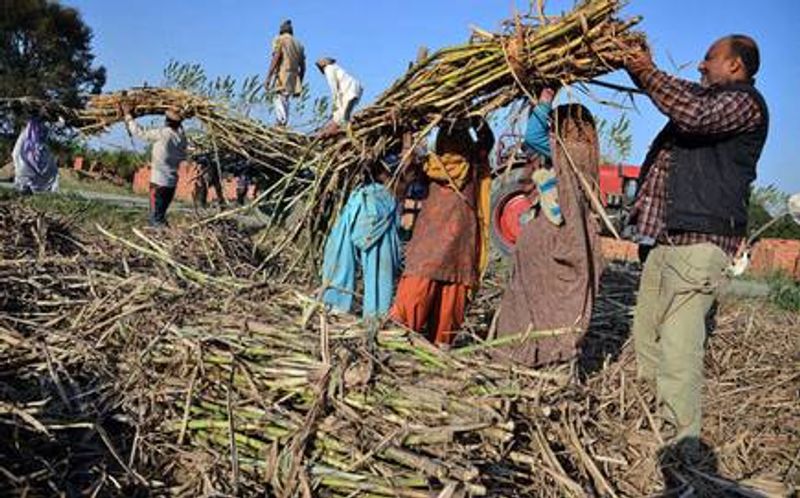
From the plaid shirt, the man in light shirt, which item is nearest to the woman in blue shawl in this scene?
the plaid shirt

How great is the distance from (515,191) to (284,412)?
6.00 metres

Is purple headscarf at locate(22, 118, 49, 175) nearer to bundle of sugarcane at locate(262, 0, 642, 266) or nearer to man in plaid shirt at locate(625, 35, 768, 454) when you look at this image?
bundle of sugarcane at locate(262, 0, 642, 266)

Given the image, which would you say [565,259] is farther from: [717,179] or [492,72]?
[492,72]

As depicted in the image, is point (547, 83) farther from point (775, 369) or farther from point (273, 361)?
point (775, 369)

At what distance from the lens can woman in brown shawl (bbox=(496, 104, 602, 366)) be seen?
354 cm

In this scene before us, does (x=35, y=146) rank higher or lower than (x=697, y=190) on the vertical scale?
lower

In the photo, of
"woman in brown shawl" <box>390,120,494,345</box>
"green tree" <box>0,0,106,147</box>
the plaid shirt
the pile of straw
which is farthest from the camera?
"green tree" <box>0,0,106,147</box>

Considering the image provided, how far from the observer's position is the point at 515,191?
8195 mm

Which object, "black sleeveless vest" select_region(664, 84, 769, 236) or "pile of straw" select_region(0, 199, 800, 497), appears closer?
"pile of straw" select_region(0, 199, 800, 497)

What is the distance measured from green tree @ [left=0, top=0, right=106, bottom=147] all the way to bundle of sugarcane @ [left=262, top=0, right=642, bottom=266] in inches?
909

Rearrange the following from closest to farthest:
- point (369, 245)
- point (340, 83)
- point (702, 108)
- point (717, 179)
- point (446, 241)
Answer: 1. point (702, 108)
2. point (717, 179)
3. point (446, 241)
4. point (369, 245)
5. point (340, 83)

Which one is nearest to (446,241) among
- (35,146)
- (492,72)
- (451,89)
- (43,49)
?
(451,89)

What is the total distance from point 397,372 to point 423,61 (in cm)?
155

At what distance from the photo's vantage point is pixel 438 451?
92.9 inches
